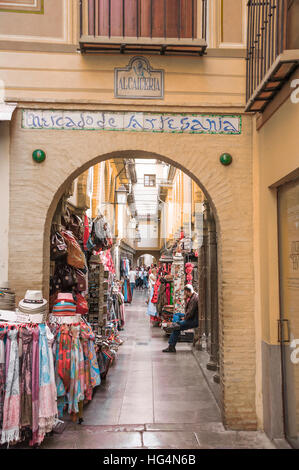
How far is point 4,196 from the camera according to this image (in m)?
5.41

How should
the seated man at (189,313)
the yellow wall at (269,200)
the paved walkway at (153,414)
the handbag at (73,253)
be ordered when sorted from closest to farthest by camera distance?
the yellow wall at (269,200), the paved walkway at (153,414), the handbag at (73,253), the seated man at (189,313)

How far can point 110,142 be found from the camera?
18.2 feet

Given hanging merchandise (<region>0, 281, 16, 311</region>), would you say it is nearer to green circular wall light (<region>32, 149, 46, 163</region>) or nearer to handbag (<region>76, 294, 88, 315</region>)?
green circular wall light (<region>32, 149, 46, 163</region>)

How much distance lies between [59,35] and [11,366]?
416 cm

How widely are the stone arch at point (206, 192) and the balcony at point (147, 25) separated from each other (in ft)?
3.55

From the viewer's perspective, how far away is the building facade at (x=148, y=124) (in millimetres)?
5359

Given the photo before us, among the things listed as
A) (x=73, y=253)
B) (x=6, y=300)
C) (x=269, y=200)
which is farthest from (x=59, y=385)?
(x=269, y=200)

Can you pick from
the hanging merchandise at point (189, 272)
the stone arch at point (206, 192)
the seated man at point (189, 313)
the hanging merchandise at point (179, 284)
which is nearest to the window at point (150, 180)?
the hanging merchandise at point (189, 272)

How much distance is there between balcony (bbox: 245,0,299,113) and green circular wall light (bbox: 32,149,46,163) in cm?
264

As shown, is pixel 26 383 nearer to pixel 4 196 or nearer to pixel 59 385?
pixel 59 385

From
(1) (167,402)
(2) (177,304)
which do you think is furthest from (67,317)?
(2) (177,304)

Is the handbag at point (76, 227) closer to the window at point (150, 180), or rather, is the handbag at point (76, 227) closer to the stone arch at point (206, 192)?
the stone arch at point (206, 192)

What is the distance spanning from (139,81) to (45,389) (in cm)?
393

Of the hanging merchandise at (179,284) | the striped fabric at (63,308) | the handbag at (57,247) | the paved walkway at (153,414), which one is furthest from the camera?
the hanging merchandise at (179,284)
